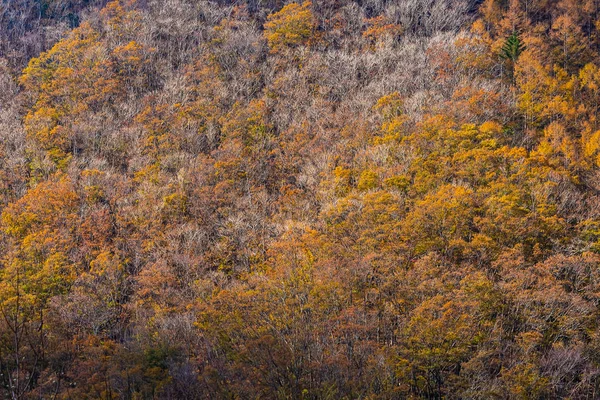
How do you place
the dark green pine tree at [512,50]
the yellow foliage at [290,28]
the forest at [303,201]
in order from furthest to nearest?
the yellow foliage at [290,28] < the dark green pine tree at [512,50] < the forest at [303,201]

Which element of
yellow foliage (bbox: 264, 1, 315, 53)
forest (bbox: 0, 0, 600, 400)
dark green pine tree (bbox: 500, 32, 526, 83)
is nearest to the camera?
forest (bbox: 0, 0, 600, 400)

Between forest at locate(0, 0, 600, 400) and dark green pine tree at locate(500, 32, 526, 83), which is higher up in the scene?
dark green pine tree at locate(500, 32, 526, 83)

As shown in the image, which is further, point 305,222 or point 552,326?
point 305,222

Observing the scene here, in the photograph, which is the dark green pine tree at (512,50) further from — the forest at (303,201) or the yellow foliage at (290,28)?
the yellow foliage at (290,28)

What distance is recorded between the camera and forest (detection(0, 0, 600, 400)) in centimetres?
2286

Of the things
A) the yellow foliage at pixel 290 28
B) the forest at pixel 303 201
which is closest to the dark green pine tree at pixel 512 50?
the forest at pixel 303 201

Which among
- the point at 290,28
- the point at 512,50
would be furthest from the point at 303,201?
the point at 290,28

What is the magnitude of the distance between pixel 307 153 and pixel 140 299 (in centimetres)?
2234

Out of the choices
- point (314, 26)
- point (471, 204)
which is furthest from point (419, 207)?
point (314, 26)

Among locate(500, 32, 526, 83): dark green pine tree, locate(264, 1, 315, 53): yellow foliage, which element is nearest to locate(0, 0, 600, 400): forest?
locate(500, 32, 526, 83): dark green pine tree

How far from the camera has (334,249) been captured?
3073 cm

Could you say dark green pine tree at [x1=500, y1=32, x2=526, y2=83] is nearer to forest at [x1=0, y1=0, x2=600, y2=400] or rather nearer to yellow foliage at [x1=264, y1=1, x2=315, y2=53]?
forest at [x1=0, y1=0, x2=600, y2=400]

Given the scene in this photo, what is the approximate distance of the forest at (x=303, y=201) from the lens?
900 inches

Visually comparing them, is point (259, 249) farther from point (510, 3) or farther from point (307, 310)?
point (510, 3)
